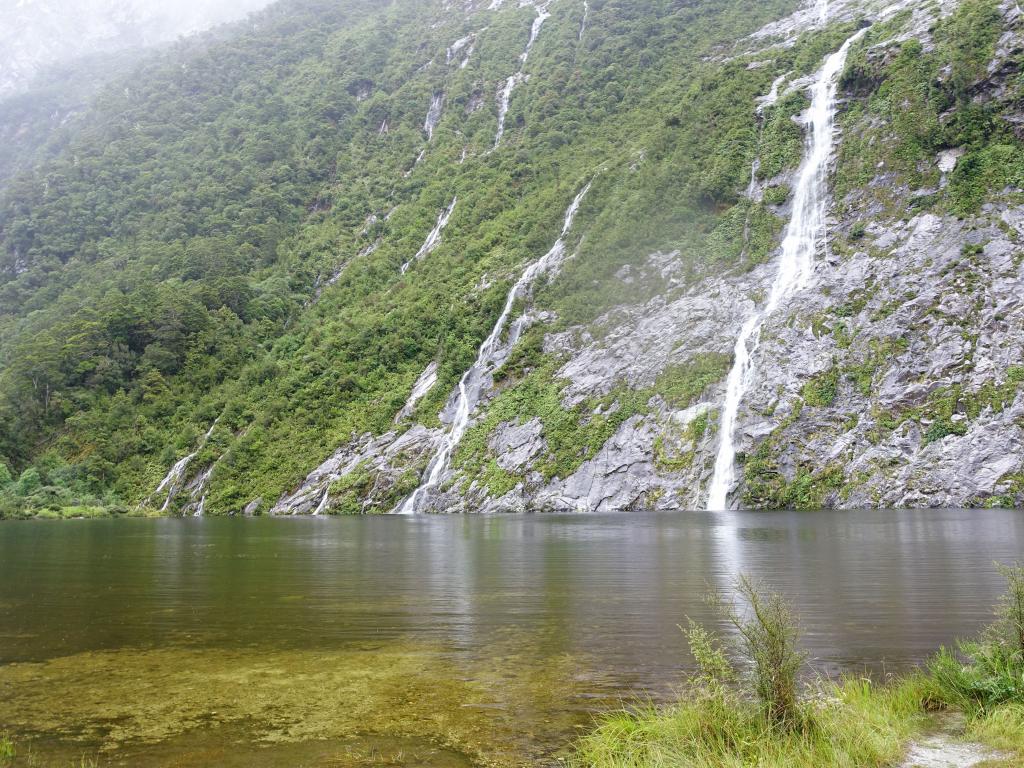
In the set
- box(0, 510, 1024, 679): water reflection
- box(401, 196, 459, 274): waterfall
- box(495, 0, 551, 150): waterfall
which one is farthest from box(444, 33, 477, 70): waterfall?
box(0, 510, 1024, 679): water reflection

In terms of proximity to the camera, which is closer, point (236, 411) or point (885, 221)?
point (885, 221)

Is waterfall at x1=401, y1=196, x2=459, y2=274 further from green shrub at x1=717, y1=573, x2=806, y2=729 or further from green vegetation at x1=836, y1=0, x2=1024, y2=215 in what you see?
green shrub at x1=717, y1=573, x2=806, y2=729

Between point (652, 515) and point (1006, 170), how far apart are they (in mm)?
31040

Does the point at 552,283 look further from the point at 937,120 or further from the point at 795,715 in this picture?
the point at 795,715

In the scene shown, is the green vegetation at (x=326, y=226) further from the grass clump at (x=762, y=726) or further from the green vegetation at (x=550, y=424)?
the grass clump at (x=762, y=726)

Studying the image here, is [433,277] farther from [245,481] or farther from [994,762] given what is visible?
[994,762]

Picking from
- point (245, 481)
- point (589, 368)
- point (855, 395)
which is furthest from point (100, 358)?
point (855, 395)

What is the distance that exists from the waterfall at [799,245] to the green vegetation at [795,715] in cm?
3389

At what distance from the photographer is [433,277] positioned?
252ft

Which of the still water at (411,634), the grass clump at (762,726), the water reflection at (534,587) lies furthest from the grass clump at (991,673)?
the water reflection at (534,587)

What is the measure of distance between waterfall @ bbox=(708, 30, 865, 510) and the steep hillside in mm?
471

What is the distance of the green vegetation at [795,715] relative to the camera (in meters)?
6.04

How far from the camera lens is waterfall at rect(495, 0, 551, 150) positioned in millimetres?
102688

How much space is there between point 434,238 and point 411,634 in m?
77.5
